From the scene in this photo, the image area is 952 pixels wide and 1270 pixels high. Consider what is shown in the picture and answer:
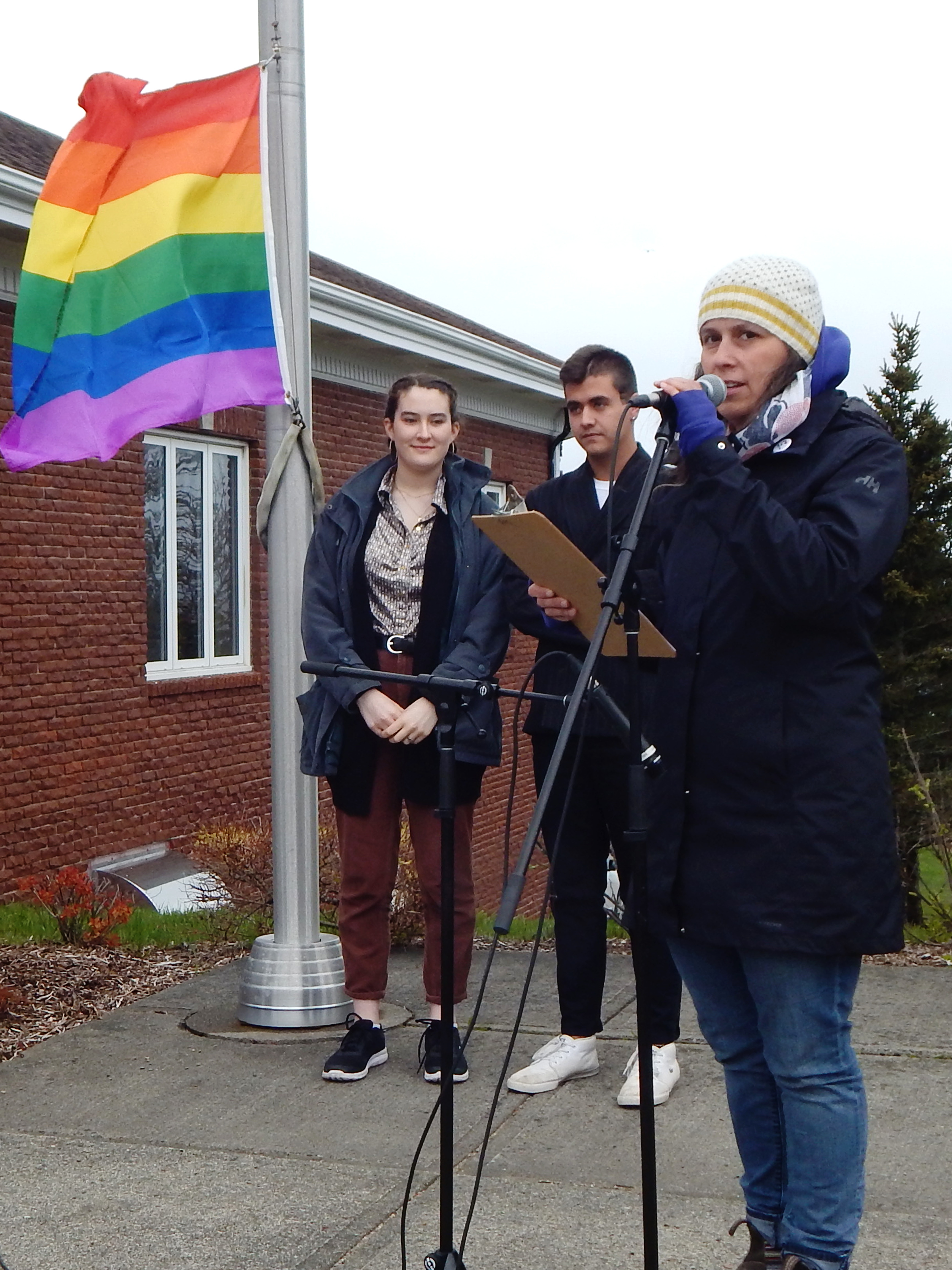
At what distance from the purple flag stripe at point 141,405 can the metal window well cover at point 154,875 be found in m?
4.47

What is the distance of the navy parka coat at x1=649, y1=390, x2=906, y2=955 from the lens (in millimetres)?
2686

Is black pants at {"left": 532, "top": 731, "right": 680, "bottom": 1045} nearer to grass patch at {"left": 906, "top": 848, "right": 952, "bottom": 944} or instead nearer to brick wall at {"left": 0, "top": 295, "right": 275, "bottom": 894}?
grass patch at {"left": 906, "top": 848, "right": 952, "bottom": 944}

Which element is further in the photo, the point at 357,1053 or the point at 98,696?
the point at 98,696

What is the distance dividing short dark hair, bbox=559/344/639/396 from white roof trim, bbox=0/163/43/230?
5.39 m

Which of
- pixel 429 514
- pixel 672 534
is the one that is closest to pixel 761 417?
pixel 672 534

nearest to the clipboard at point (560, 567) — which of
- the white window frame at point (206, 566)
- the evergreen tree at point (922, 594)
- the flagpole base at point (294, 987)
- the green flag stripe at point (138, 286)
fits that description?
the flagpole base at point (294, 987)

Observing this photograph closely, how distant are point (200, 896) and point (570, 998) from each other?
4085 mm

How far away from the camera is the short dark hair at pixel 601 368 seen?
4371 millimetres

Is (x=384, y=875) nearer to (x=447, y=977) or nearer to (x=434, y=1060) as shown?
(x=434, y=1060)

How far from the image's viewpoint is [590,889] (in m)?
4.46

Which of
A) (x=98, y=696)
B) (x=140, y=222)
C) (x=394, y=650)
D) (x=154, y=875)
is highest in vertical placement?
(x=140, y=222)

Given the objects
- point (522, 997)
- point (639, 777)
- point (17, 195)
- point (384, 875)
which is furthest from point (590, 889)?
point (17, 195)

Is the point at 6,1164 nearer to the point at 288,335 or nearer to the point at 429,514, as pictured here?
the point at 429,514

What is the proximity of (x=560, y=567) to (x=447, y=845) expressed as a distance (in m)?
0.62
